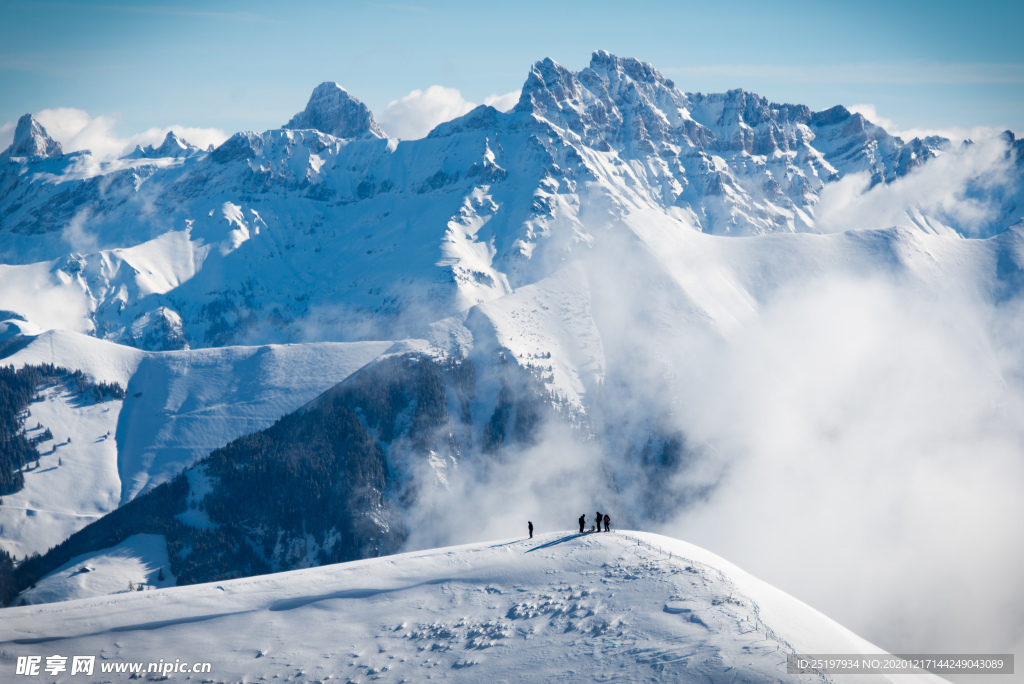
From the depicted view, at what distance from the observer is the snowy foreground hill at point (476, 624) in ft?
153

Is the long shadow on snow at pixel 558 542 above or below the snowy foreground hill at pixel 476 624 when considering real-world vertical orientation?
above

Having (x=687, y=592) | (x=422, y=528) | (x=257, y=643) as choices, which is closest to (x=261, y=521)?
(x=422, y=528)

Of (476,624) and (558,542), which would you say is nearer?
(476,624)

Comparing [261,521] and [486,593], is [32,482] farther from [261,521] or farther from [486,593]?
[486,593]

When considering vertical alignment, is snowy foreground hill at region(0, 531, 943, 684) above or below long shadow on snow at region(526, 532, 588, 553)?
below

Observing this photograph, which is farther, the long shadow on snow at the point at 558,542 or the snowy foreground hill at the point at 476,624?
the long shadow on snow at the point at 558,542

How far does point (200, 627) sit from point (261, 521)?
132m

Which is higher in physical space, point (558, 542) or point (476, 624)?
point (558, 542)

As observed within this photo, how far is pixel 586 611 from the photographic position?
5191cm

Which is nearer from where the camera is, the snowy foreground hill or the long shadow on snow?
the snowy foreground hill

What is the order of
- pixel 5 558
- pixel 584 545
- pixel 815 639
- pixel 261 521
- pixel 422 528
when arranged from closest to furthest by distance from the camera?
pixel 815 639 < pixel 584 545 < pixel 5 558 < pixel 261 521 < pixel 422 528

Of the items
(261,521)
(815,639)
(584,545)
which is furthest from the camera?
(261,521)

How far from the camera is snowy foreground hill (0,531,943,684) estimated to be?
46.5 meters

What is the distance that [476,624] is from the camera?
5250cm
